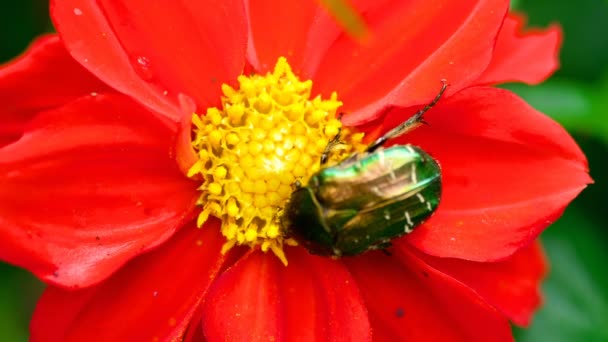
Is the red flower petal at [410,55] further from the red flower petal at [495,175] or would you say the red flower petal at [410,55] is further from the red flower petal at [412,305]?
the red flower petal at [412,305]

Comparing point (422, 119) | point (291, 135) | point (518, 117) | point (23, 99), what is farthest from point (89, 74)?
point (518, 117)

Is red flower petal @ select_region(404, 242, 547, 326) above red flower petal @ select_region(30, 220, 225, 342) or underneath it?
underneath

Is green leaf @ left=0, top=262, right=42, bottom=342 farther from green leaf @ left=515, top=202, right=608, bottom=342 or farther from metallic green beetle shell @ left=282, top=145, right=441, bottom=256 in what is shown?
green leaf @ left=515, top=202, right=608, bottom=342

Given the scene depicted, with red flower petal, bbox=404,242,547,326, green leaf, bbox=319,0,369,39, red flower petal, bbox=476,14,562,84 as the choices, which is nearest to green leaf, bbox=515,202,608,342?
red flower petal, bbox=404,242,547,326

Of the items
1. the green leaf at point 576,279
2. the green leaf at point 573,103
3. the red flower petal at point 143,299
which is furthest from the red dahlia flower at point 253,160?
the green leaf at point 576,279

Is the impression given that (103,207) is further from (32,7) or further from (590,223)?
(590,223)

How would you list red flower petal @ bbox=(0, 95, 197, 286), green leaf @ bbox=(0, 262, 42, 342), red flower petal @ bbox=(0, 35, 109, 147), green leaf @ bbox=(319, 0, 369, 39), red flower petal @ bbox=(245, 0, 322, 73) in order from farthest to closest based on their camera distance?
green leaf @ bbox=(0, 262, 42, 342) → red flower petal @ bbox=(245, 0, 322, 73) → red flower petal @ bbox=(0, 35, 109, 147) → red flower petal @ bbox=(0, 95, 197, 286) → green leaf @ bbox=(319, 0, 369, 39)
